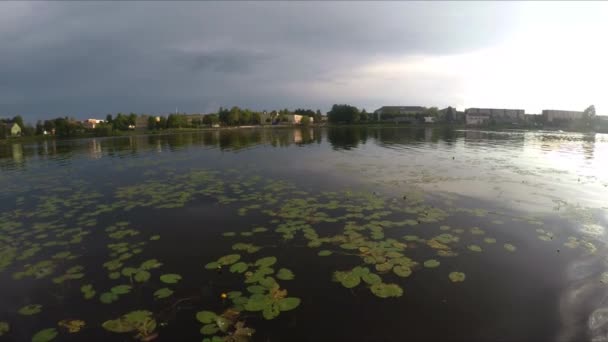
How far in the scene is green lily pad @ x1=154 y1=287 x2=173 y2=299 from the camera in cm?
576

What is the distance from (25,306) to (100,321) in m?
1.77

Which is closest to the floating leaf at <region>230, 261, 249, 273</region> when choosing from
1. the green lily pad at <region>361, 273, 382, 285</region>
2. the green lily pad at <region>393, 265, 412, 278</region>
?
the green lily pad at <region>361, 273, 382, 285</region>

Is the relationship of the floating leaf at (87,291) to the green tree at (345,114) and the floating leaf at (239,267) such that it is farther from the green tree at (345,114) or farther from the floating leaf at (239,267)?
the green tree at (345,114)

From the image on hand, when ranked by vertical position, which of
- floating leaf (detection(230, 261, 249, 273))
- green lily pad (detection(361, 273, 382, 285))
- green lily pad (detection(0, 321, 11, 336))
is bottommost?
green lily pad (detection(0, 321, 11, 336))

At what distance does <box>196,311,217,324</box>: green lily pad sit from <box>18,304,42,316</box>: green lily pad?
3.00 metres

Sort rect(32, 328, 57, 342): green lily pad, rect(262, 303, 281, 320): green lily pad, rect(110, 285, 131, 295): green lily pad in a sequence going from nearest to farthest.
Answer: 1. rect(32, 328, 57, 342): green lily pad
2. rect(262, 303, 281, 320): green lily pad
3. rect(110, 285, 131, 295): green lily pad

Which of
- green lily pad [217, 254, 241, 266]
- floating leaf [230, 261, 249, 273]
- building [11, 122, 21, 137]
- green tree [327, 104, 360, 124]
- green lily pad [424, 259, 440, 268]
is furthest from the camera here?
green tree [327, 104, 360, 124]

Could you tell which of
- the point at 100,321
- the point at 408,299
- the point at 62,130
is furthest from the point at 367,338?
the point at 62,130

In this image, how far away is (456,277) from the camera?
20.9 feet

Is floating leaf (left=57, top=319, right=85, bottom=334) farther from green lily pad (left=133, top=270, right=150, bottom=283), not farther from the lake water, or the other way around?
green lily pad (left=133, top=270, right=150, bottom=283)

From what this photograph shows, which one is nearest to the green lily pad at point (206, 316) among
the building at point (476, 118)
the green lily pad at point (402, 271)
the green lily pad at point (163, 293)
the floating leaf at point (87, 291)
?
the green lily pad at point (163, 293)

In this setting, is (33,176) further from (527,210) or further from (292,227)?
(527,210)

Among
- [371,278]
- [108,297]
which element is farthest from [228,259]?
[371,278]

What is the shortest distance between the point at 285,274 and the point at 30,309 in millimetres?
4665
